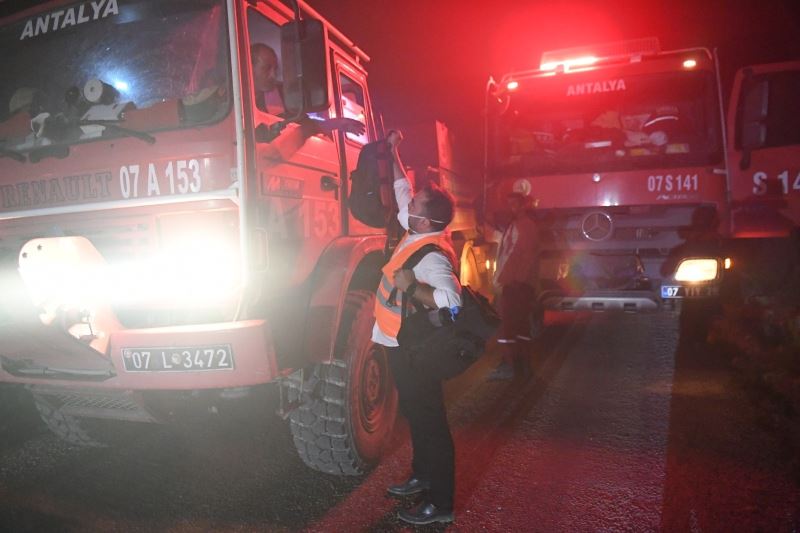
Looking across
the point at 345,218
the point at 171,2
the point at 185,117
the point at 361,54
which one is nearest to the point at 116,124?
the point at 185,117

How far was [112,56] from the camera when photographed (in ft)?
10.7

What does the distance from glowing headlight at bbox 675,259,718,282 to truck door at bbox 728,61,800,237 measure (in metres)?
0.49

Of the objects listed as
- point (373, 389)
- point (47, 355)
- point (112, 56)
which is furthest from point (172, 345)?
point (112, 56)

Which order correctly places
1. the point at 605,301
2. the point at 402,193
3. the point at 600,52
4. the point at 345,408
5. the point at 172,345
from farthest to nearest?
the point at 600,52, the point at 605,301, the point at 402,193, the point at 345,408, the point at 172,345

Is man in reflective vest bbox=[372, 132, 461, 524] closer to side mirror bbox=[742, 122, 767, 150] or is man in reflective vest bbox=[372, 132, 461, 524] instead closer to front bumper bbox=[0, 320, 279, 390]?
front bumper bbox=[0, 320, 279, 390]

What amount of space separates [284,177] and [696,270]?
3.95m

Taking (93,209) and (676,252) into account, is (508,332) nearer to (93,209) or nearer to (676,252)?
(676,252)

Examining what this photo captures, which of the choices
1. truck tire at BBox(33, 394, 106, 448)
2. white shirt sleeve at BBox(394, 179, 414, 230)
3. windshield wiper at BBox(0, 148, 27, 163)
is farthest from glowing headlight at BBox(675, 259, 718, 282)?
windshield wiper at BBox(0, 148, 27, 163)

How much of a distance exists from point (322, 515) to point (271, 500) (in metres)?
0.36

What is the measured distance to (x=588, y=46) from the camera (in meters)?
6.72

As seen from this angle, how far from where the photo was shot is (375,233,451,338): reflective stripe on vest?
2.90 m

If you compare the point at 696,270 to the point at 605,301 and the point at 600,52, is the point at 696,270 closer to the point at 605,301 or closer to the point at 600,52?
the point at 605,301

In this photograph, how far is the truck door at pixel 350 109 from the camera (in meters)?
3.90

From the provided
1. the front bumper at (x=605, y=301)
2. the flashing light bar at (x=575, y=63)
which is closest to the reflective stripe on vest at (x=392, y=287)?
the front bumper at (x=605, y=301)
